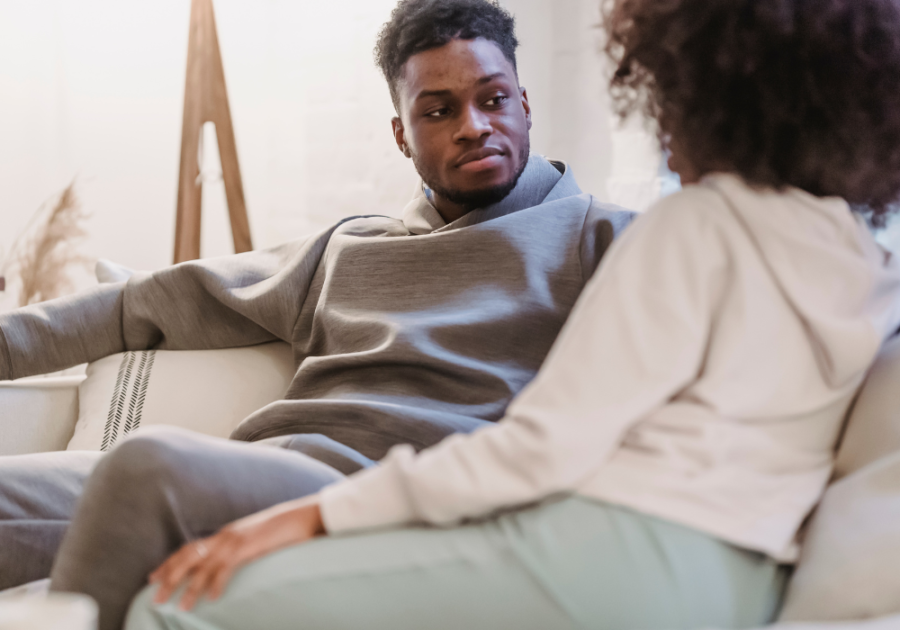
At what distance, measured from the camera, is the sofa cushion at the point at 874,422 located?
31.5 inches

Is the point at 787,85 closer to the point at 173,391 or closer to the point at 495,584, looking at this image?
the point at 495,584

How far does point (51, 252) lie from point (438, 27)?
1.59 metres

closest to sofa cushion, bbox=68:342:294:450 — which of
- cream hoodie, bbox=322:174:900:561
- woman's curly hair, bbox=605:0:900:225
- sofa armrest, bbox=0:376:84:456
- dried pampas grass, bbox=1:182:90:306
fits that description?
sofa armrest, bbox=0:376:84:456

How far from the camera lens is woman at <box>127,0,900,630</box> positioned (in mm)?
655

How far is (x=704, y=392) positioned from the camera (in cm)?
68

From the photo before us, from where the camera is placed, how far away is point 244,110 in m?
2.71

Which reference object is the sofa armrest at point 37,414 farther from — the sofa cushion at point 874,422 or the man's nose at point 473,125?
the sofa cushion at point 874,422

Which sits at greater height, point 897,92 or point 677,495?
point 897,92

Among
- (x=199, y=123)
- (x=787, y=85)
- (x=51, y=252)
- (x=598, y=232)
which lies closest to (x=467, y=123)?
(x=598, y=232)

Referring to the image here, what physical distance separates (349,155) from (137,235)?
0.74 meters

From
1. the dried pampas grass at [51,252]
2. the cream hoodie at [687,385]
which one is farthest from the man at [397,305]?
the dried pampas grass at [51,252]

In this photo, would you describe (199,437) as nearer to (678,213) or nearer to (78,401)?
(678,213)

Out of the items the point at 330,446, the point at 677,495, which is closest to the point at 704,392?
the point at 677,495

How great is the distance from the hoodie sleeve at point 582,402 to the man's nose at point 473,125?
73cm
